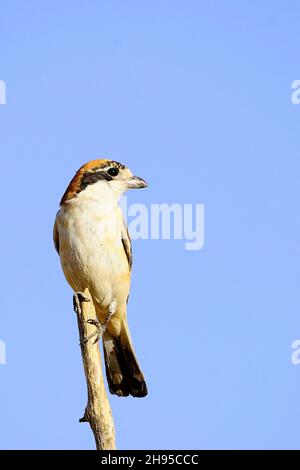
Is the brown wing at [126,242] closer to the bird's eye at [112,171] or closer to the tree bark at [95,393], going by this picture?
the bird's eye at [112,171]

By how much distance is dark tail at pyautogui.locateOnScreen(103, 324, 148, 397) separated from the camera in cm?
1071

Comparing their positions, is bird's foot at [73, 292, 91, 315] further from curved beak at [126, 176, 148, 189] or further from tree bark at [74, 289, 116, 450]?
curved beak at [126, 176, 148, 189]

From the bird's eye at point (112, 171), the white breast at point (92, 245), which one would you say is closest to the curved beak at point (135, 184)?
the bird's eye at point (112, 171)

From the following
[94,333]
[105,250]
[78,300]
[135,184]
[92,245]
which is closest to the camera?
Result: [94,333]

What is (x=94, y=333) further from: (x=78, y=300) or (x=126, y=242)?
(x=126, y=242)

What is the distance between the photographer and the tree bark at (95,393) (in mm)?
8406

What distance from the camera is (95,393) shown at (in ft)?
28.3

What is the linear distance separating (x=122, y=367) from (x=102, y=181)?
2.00 meters

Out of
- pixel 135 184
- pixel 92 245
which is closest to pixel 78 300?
pixel 92 245

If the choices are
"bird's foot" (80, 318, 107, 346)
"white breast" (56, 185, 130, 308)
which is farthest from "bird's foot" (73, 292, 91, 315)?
"white breast" (56, 185, 130, 308)

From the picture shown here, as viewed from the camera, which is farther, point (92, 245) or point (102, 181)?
point (102, 181)

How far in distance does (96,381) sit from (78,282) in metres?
1.71
